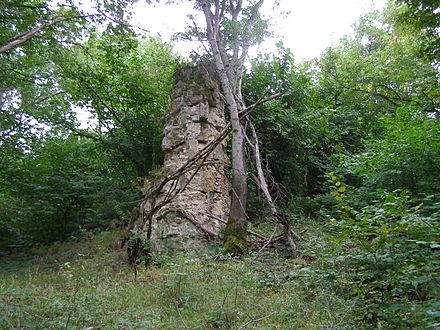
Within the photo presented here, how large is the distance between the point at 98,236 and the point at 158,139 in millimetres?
4109

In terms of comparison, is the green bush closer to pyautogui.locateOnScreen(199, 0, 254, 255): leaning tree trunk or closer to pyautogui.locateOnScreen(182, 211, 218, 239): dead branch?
pyautogui.locateOnScreen(199, 0, 254, 255): leaning tree trunk

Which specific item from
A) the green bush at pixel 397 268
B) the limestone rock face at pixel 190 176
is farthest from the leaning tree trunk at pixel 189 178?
the green bush at pixel 397 268

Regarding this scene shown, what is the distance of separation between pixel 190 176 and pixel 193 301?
451 cm

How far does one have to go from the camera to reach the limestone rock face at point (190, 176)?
7770 millimetres

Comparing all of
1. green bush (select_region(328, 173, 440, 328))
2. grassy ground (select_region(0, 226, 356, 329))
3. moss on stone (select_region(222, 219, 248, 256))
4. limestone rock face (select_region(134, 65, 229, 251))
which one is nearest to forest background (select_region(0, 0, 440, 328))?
limestone rock face (select_region(134, 65, 229, 251))

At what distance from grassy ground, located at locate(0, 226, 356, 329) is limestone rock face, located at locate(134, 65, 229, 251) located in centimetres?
171

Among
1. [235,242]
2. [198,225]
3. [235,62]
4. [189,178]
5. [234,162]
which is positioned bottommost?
[235,242]

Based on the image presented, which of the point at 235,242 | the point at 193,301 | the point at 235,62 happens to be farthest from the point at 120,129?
the point at 193,301

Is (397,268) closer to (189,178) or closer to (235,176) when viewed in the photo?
(235,176)

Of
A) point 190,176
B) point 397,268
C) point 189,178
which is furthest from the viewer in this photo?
point 190,176

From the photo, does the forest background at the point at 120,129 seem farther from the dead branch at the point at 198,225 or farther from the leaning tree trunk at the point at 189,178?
the dead branch at the point at 198,225

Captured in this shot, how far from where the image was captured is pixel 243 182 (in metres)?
7.46

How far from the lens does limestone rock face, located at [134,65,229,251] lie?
7770 millimetres

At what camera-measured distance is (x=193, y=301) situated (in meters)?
4.21
